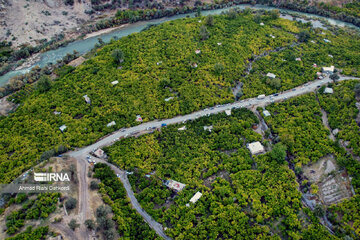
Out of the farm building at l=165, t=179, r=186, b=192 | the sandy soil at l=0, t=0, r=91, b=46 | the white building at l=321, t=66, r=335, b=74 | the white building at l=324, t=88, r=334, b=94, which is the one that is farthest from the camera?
the sandy soil at l=0, t=0, r=91, b=46

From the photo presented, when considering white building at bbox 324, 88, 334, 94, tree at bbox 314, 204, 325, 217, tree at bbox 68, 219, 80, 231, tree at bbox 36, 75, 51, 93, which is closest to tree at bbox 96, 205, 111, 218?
tree at bbox 68, 219, 80, 231

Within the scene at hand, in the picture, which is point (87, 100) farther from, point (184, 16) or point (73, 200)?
point (184, 16)

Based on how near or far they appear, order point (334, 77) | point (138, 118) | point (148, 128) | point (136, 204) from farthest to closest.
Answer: point (334, 77) < point (138, 118) < point (148, 128) < point (136, 204)

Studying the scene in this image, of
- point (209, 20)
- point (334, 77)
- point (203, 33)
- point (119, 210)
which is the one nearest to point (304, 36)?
point (334, 77)

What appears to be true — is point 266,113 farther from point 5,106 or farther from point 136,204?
point 5,106

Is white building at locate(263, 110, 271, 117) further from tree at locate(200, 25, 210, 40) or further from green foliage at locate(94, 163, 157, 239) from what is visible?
tree at locate(200, 25, 210, 40)

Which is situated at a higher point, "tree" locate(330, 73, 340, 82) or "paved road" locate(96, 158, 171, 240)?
"tree" locate(330, 73, 340, 82)
